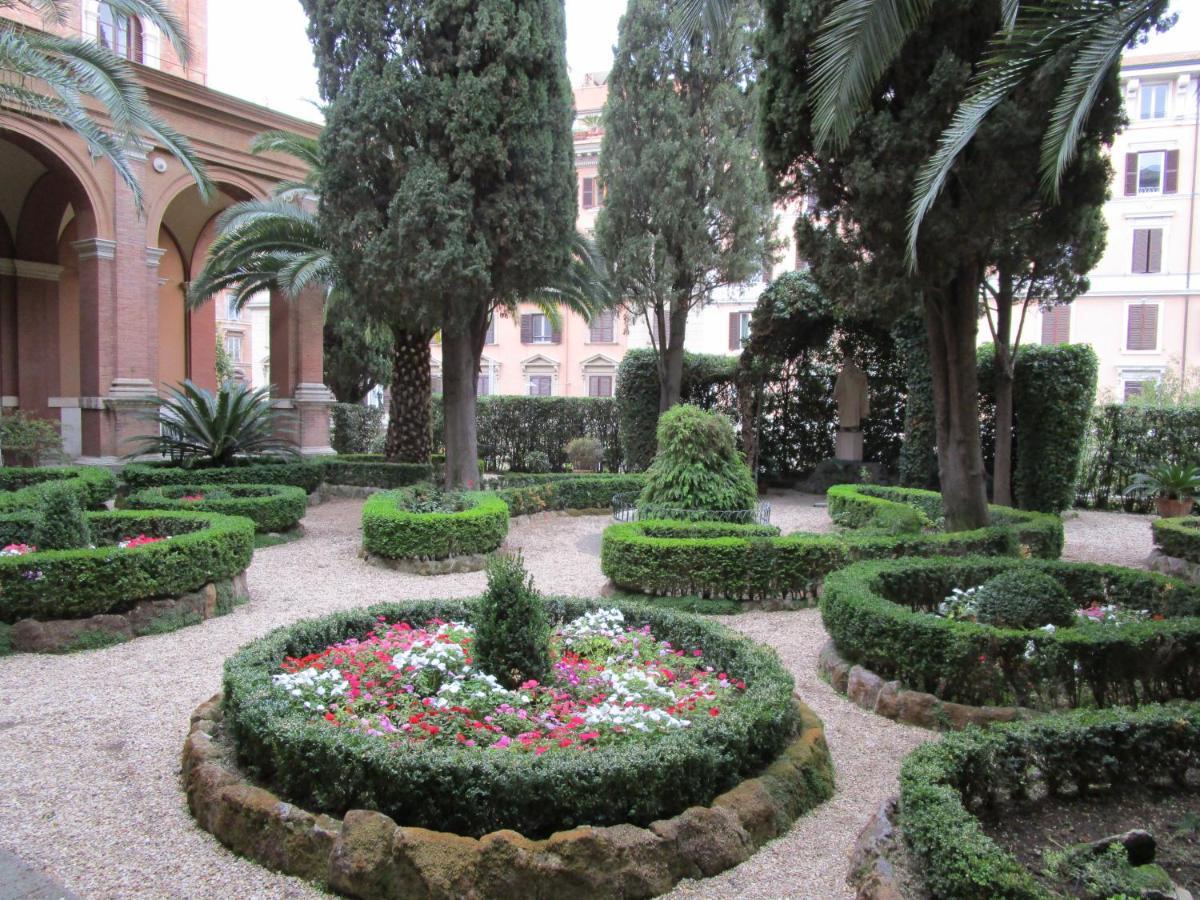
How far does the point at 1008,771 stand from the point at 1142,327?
94.8 ft

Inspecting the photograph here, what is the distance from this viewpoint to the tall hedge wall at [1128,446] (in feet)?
44.1

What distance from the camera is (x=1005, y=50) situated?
5.68 m

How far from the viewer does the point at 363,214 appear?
10656 millimetres

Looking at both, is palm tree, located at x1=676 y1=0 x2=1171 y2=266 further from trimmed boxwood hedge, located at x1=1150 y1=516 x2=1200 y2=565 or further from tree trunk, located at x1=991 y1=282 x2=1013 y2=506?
tree trunk, located at x1=991 y1=282 x2=1013 y2=506

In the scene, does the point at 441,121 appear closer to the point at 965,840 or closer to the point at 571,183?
the point at 571,183

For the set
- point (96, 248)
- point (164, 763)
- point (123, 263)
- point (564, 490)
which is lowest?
point (164, 763)

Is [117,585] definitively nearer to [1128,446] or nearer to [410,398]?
[410,398]

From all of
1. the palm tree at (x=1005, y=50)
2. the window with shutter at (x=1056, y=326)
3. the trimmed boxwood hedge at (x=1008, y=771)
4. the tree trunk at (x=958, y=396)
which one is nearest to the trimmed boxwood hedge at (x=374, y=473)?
the tree trunk at (x=958, y=396)

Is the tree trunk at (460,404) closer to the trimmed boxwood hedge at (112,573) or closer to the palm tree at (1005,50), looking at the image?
the trimmed boxwood hedge at (112,573)

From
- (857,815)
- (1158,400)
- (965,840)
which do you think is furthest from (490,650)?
(1158,400)

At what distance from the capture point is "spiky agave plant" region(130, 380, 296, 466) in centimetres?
1253

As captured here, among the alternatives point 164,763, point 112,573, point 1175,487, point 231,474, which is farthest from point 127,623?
point 1175,487

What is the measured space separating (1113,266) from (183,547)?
29.7 metres

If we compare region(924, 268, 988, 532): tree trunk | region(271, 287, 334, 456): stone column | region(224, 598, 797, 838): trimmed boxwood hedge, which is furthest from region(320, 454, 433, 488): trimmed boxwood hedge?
region(224, 598, 797, 838): trimmed boxwood hedge
